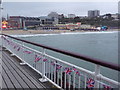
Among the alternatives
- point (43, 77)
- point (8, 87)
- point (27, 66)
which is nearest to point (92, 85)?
point (43, 77)

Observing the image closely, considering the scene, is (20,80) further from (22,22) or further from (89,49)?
(22,22)

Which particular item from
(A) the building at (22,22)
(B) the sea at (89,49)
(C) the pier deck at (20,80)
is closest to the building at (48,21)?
(A) the building at (22,22)

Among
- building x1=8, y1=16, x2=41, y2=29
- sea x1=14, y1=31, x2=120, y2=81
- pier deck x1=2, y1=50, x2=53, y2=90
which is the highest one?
building x1=8, y1=16, x2=41, y2=29

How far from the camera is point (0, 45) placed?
5773 millimetres

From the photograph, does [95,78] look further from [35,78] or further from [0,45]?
[0,45]

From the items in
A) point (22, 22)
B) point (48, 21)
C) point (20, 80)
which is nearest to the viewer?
point (20, 80)

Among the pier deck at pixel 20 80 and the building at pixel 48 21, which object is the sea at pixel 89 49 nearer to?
the pier deck at pixel 20 80

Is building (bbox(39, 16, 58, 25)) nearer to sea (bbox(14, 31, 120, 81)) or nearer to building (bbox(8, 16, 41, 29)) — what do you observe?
building (bbox(8, 16, 41, 29))

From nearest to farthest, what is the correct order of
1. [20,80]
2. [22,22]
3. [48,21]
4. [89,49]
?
[20,80], [89,49], [22,22], [48,21]

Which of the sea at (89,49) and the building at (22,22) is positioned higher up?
the building at (22,22)

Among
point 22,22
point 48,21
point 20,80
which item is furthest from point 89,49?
point 48,21

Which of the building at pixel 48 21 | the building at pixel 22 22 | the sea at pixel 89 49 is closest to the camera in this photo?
the sea at pixel 89 49

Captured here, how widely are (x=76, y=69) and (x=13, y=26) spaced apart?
6790cm

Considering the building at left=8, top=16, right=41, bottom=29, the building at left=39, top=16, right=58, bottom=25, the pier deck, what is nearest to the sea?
the pier deck
